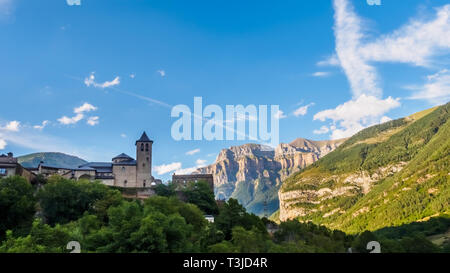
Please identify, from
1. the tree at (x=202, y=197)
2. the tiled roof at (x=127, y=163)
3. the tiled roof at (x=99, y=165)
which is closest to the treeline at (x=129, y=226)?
the tree at (x=202, y=197)

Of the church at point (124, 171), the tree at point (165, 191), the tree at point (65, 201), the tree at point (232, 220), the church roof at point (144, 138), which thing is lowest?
the tree at point (232, 220)

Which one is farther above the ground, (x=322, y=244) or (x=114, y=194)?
(x=114, y=194)

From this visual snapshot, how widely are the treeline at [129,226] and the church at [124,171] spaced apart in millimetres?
7899

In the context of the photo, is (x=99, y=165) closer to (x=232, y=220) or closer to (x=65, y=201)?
(x=65, y=201)

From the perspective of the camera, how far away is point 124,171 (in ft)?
271

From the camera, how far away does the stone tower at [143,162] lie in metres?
82.2

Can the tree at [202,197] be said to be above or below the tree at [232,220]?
above

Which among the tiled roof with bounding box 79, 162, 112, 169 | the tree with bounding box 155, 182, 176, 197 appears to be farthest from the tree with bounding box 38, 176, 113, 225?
the tiled roof with bounding box 79, 162, 112, 169

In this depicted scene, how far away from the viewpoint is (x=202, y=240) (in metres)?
48.6

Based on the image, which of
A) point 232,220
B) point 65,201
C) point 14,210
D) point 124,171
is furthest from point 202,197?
point 14,210

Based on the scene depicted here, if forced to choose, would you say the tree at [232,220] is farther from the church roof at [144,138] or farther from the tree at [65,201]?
the church roof at [144,138]

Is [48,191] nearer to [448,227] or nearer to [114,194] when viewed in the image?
[114,194]
